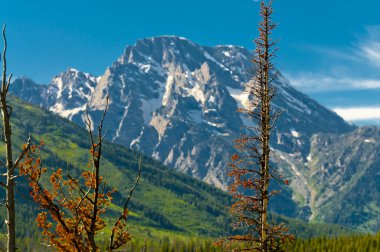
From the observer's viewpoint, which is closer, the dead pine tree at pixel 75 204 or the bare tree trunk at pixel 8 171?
the bare tree trunk at pixel 8 171

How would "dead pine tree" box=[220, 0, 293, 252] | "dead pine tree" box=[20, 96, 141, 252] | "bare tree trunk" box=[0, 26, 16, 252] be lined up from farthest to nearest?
"dead pine tree" box=[220, 0, 293, 252], "dead pine tree" box=[20, 96, 141, 252], "bare tree trunk" box=[0, 26, 16, 252]

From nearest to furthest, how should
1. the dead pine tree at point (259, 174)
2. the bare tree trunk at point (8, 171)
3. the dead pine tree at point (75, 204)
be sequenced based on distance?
the bare tree trunk at point (8, 171), the dead pine tree at point (75, 204), the dead pine tree at point (259, 174)

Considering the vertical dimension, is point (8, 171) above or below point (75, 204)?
above

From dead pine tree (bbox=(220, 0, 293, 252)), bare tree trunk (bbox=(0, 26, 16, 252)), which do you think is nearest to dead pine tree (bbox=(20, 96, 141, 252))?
bare tree trunk (bbox=(0, 26, 16, 252))

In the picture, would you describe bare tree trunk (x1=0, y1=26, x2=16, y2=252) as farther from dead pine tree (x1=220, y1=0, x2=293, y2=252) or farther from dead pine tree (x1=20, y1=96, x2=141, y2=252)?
dead pine tree (x1=220, y1=0, x2=293, y2=252)

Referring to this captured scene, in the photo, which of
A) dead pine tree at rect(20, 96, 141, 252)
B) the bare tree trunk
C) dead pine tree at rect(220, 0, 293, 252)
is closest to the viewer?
the bare tree trunk

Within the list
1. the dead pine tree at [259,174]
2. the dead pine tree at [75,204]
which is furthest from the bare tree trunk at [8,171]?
the dead pine tree at [259,174]

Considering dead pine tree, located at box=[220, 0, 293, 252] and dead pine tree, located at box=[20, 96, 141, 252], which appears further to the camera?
dead pine tree, located at box=[220, 0, 293, 252]

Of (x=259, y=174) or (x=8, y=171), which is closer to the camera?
(x=8, y=171)

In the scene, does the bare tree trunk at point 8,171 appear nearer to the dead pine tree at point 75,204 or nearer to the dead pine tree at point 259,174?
the dead pine tree at point 75,204

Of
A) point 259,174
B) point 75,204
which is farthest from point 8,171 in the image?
point 259,174

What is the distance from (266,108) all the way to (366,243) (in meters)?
163

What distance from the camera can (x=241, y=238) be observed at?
33.6 meters

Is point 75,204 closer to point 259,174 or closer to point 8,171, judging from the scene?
point 8,171
